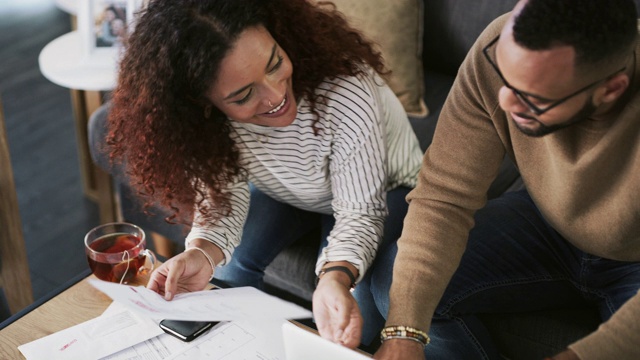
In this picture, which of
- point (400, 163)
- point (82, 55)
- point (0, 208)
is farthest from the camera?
point (82, 55)

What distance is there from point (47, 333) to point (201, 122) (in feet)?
1.47

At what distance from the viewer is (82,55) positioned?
212cm

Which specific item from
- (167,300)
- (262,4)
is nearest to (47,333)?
(167,300)

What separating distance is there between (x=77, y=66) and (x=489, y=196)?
116 cm

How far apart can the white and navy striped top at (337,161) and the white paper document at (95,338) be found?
23 centimetres

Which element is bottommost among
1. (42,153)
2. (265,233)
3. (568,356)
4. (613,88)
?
(42,153)

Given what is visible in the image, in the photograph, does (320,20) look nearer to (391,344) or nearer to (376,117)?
(376,117)

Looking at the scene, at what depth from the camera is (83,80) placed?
1.99 metres

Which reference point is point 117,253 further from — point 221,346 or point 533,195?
point 533,195

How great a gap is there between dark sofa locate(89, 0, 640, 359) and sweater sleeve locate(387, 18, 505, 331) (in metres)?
0.23

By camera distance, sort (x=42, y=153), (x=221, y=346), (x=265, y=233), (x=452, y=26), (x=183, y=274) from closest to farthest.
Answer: (x=221, y=346), (x=183, y=274), (x=265, y=233), (x=452, y=26), (x=42, y=153)

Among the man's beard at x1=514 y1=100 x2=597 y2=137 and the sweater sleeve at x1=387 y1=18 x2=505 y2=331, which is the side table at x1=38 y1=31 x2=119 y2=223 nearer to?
the sweater sleeve at x1=387 y1=18 x2=505 y2=331

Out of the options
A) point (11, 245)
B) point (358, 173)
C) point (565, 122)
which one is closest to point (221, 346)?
point (358, 173)

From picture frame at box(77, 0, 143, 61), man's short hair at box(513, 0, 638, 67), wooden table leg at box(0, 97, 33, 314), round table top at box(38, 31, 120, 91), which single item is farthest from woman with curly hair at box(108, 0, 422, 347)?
picture frame at box(77, 0, 143, 61)
